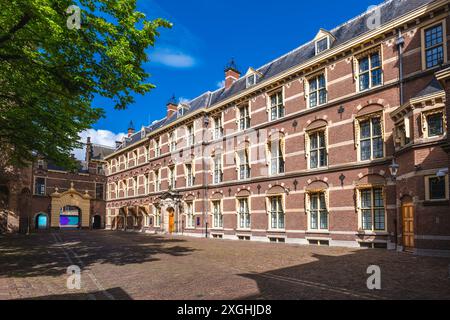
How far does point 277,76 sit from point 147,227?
2380cm

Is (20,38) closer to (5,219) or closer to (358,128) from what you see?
(358,128)

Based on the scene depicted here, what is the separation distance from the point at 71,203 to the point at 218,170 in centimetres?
2924

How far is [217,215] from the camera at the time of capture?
27047mm

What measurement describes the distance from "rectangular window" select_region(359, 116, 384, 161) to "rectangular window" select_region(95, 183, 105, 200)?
4299 centimetres

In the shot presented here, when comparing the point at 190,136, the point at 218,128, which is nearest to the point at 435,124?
the point at 218,128

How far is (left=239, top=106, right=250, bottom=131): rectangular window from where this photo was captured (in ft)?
80.9

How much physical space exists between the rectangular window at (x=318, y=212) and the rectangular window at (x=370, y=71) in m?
6.69

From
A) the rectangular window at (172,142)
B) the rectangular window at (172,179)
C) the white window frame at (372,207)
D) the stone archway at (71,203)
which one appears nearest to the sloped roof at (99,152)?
the stone archway at (71,203)

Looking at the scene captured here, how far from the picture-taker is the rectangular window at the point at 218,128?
90.0ft

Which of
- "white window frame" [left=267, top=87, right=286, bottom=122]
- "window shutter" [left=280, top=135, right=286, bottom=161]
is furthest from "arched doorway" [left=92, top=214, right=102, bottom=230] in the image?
"window shutter" [left=280, top=135, right=286, bottom=161]

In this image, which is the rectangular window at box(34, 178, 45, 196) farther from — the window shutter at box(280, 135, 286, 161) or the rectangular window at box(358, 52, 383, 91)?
the rectangular window at box(358, 52, 383, 91)

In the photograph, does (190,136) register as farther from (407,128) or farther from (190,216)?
(407,128)

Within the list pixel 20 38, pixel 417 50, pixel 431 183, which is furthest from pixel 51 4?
pixel 417 50

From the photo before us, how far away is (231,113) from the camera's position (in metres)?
26.3
